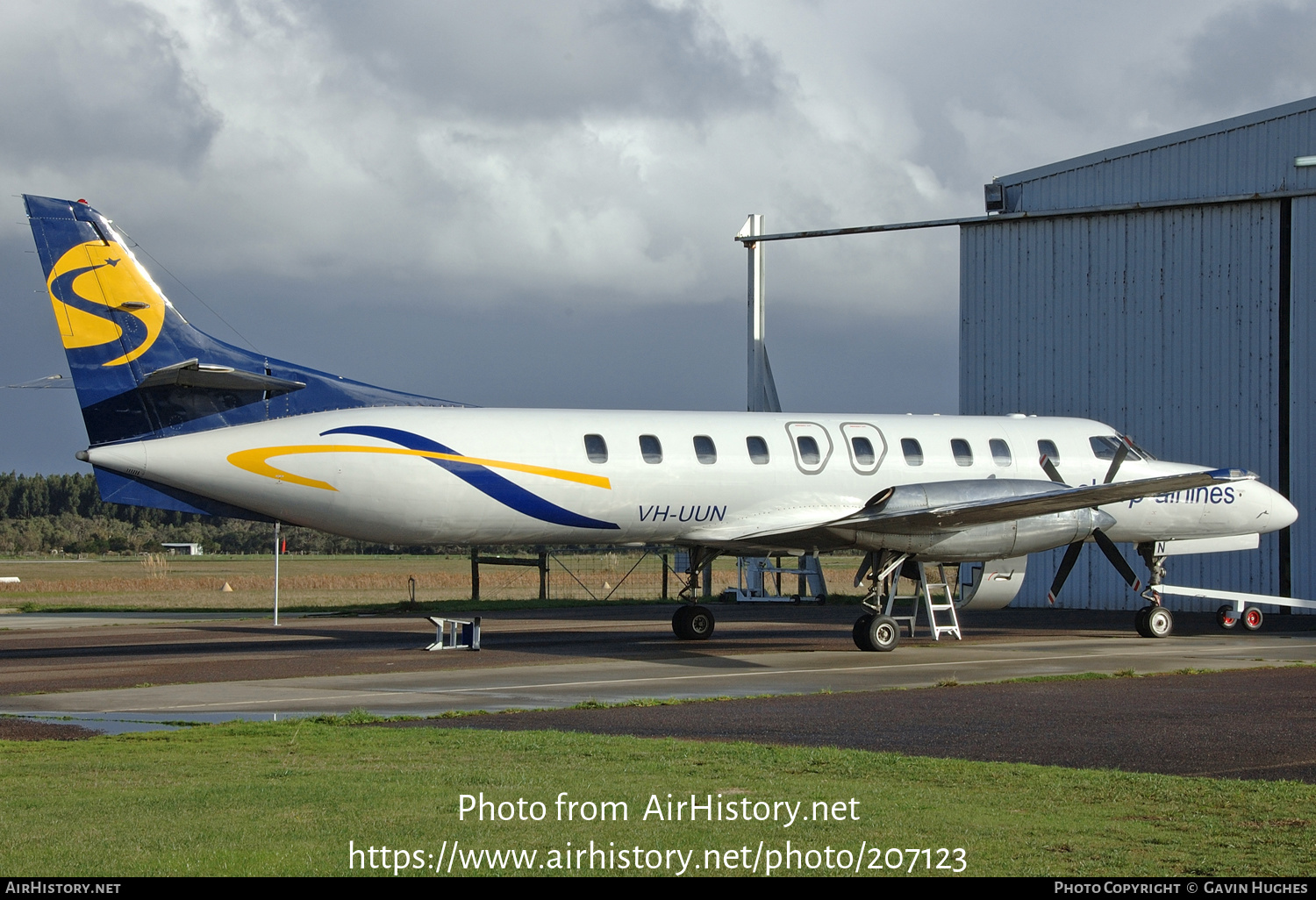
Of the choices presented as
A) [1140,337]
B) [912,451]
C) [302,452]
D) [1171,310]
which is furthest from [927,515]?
[1171,310]

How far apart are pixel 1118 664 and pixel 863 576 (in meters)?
4.48

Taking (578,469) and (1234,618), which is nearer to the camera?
(578,469)

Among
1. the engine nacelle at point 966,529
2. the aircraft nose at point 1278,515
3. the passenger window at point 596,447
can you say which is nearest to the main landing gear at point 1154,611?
the aircraft nose at point 1278,515

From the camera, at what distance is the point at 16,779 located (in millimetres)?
9266

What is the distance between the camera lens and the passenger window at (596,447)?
20.6 metres

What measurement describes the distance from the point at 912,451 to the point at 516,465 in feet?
24.1

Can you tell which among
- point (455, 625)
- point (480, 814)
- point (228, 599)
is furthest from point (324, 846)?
point (228, 599)

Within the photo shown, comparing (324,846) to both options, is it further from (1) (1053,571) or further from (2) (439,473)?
(1) (1053,571)

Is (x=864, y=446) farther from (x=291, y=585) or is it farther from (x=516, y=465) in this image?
(x=291, y=585)

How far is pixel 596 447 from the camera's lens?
20.7 meters

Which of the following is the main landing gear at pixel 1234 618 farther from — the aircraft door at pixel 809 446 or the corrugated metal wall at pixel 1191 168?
the corrugated metal wall at pixel 1191 168

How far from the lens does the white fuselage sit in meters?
19.1

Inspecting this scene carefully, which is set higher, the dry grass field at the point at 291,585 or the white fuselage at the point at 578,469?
the white fuselage at the point at 578,469

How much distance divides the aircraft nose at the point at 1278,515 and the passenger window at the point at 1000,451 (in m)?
6.05
